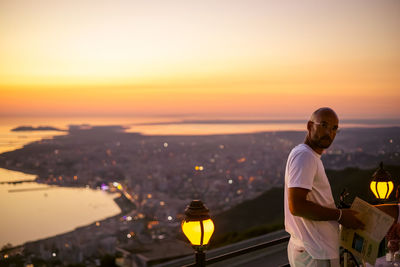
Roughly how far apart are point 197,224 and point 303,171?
1.00 metres

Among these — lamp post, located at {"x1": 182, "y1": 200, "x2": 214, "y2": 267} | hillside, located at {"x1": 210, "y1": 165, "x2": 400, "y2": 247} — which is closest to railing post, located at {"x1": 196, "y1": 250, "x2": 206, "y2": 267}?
lamp post, located at {"x1": 182, "y1": 200, "x2": 214, "y2": 267}

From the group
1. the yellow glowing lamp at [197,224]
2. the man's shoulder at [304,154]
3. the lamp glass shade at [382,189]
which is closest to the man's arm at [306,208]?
the man's shoulder at [304,154]

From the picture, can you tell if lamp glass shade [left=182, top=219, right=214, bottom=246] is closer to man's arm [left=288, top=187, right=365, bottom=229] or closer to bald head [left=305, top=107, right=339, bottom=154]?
man's arm [left=288, top=187, right=365, bottom=229]

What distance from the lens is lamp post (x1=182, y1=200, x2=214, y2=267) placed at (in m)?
2.69

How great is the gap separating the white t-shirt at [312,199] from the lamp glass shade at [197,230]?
665 mm

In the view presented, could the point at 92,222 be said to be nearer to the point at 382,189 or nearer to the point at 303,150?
the point at 382,189

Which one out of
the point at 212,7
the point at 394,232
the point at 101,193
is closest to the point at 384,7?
the point at 212,7

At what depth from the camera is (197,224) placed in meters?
2.69

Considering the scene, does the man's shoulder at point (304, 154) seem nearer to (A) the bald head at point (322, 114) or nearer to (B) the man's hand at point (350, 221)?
(A) the bald head at point (322, 114)

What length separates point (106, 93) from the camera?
982 inches

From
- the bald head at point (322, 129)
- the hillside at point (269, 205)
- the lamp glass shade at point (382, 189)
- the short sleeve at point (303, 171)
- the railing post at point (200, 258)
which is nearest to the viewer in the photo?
the short sleeve at point (303, 171)

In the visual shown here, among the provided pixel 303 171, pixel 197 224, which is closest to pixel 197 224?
pixel 197 224

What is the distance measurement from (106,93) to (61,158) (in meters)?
10.8

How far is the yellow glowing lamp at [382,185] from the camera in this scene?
4430mm
